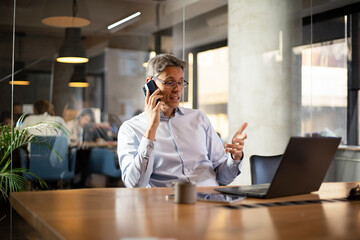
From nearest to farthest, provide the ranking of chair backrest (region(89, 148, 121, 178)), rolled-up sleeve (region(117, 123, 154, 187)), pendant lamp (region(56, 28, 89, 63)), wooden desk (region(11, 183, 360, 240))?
wooden desk (region(11, 183, 360, 240)), rolled-up sleeve (region(117, 123, 154, 187)), pendant lamp (region(56, 28, 89, 63)), chair backrest (region(89, 148, 121, 178))

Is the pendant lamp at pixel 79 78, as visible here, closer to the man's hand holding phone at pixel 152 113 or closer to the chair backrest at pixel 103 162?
the chair backrest at pixel 103 162

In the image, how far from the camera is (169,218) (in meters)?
1.50

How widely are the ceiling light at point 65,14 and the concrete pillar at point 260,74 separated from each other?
1.83 meters

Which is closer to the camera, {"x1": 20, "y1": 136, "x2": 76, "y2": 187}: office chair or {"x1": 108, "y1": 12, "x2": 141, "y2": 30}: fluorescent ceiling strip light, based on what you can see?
{"x1": 20, "y1": 136, "x2": 76, "y2": 187}: office chair

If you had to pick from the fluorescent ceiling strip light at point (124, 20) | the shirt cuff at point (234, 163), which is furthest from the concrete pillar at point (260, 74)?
the shirt cuff at point (234, 163)

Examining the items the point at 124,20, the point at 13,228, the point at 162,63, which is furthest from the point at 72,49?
the point at 162,63

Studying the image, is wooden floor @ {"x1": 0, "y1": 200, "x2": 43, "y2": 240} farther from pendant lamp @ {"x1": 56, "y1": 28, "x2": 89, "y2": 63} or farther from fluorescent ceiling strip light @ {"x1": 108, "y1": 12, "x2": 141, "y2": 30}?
fluorescent ceiling strip light @ {"x1": 108, "y1": 12, "x2": 141, "y2": 30}

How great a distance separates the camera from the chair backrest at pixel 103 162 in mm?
4762

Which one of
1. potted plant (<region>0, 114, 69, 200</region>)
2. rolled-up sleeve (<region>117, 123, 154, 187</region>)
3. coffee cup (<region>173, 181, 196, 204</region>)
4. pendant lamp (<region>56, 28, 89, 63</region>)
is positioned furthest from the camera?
pendant lamp (<region>56, 28, 89, 63</region>)

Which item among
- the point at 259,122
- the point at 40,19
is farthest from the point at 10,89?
the point at 259,122

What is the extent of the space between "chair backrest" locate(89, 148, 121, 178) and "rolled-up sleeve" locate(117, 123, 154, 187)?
1.92m

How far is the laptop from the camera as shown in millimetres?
1858

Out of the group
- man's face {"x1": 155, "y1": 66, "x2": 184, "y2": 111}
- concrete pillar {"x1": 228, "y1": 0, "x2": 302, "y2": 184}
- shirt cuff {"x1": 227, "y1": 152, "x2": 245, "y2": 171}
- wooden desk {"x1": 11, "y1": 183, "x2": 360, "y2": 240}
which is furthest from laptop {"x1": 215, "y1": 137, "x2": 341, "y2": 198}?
concrete pillar {"x1": 228, "y1": 0, "x2": 302, "y2": 184}

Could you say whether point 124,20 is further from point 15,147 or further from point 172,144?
point 172,144
